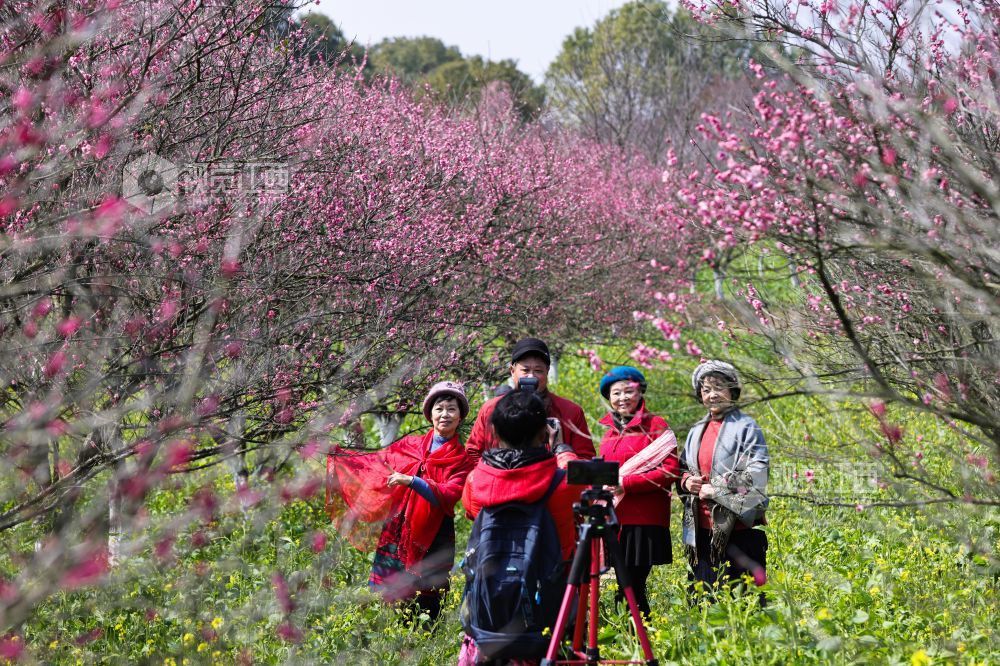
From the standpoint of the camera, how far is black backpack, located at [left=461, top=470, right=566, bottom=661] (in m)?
3.89

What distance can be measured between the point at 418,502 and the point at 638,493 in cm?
117

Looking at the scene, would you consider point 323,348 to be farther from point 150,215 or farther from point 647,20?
point 647,20

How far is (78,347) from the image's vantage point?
12.5 ft

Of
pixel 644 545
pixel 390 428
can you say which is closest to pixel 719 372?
pixel 644 545

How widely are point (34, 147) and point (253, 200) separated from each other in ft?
9.41

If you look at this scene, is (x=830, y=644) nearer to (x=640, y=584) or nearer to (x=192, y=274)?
(x=640, y=584)

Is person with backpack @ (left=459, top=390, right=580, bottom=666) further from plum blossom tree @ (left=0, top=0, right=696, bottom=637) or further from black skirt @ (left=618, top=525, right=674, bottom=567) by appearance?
black skirt @ (left=618, top=525, right=674, bottom=567)

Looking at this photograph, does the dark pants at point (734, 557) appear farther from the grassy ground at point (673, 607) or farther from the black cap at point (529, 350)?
the black cap at point (529, 350)

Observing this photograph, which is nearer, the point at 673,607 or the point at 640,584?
the point at 673,607

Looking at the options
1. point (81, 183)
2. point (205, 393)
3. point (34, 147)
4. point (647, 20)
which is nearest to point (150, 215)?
point (81, 183)

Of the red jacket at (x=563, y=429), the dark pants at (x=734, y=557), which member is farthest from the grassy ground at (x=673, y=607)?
the red jacket at (x=563, y=429)

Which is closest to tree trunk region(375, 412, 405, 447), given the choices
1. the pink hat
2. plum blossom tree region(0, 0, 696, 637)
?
plum blossom tree region(0, 0, 696, 637)

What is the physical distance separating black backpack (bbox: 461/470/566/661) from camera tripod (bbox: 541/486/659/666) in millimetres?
146

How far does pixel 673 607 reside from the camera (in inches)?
181
